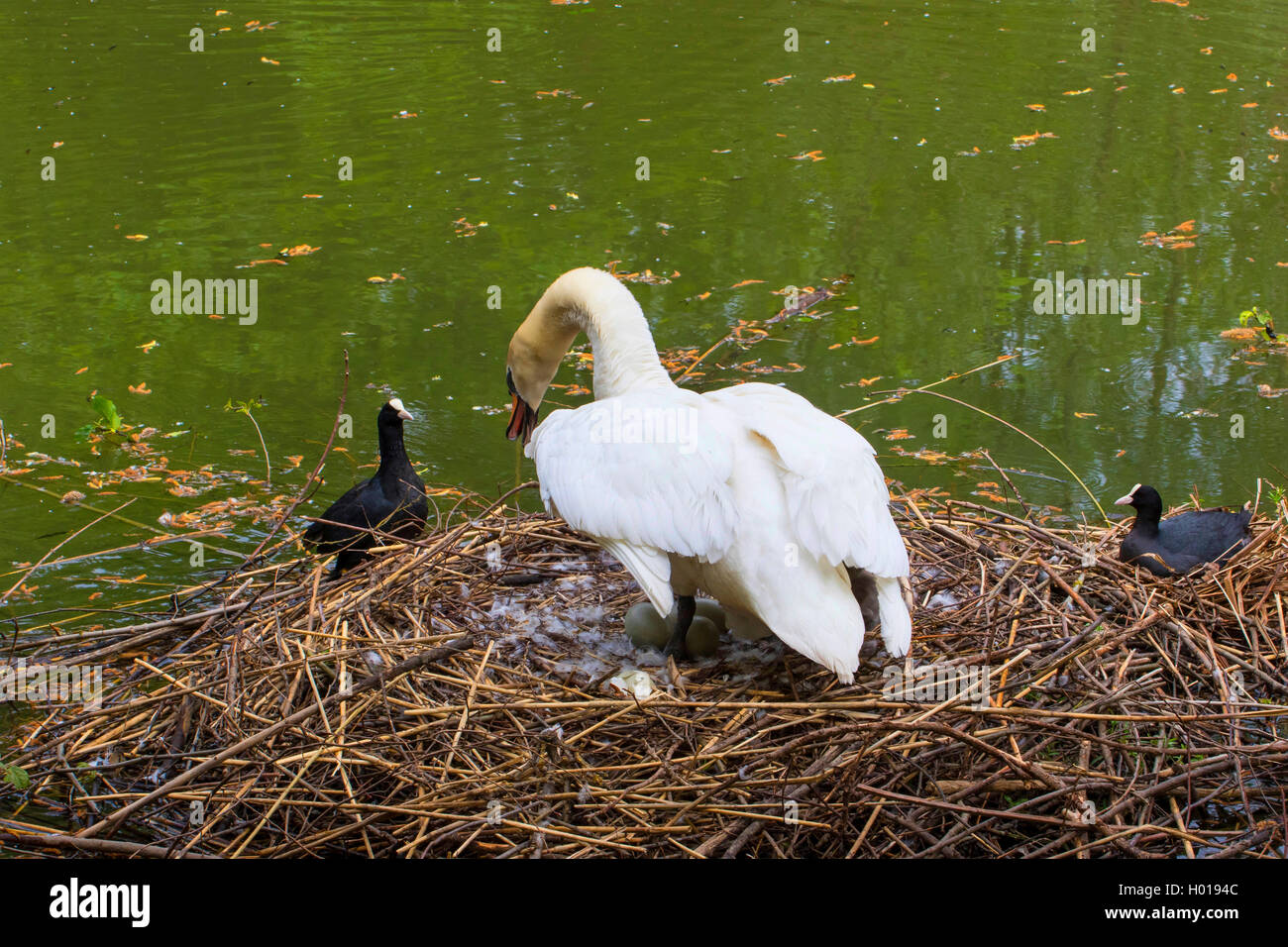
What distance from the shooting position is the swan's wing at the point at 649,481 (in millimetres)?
4129

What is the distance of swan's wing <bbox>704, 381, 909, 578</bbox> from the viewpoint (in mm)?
4031

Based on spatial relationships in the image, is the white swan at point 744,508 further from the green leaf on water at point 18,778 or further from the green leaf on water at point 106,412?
the green leaf on water at point 106,412

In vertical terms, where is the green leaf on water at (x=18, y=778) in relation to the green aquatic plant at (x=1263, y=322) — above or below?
below

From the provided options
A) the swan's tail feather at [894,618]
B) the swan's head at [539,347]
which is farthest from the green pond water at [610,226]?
the swan's tail feather at [894,618]

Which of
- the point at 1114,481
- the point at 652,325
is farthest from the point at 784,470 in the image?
the point at 652,325

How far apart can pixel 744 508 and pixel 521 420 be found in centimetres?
234

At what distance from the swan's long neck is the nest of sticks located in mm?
961
